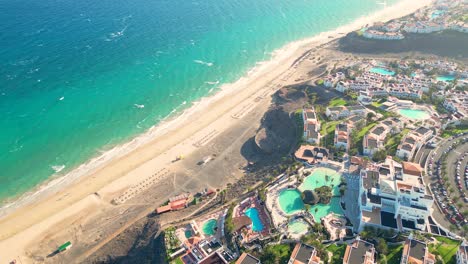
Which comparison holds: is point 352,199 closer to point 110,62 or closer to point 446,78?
point 446,78

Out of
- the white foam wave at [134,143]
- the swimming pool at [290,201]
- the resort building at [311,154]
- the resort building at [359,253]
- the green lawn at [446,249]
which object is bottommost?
the green lawn at [446,249]

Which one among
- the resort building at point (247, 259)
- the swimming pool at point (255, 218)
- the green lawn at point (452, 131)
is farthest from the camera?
the green lawn at point (452, 131)

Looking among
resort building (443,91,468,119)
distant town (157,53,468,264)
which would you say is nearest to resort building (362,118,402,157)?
distant town (157,53,468,264)

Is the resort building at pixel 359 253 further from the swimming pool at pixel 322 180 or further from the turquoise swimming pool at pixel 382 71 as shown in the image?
the turquoise swimming pool at pixel 382 71

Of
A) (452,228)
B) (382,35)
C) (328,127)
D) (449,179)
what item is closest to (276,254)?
(452,228)

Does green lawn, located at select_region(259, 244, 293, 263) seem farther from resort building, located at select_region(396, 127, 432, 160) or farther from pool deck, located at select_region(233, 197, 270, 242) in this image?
resort building, located at select_region(396, 127, 432, 160)

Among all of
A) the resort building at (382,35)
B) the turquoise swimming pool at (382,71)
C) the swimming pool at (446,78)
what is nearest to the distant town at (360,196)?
the swimming pool at (446,78)
